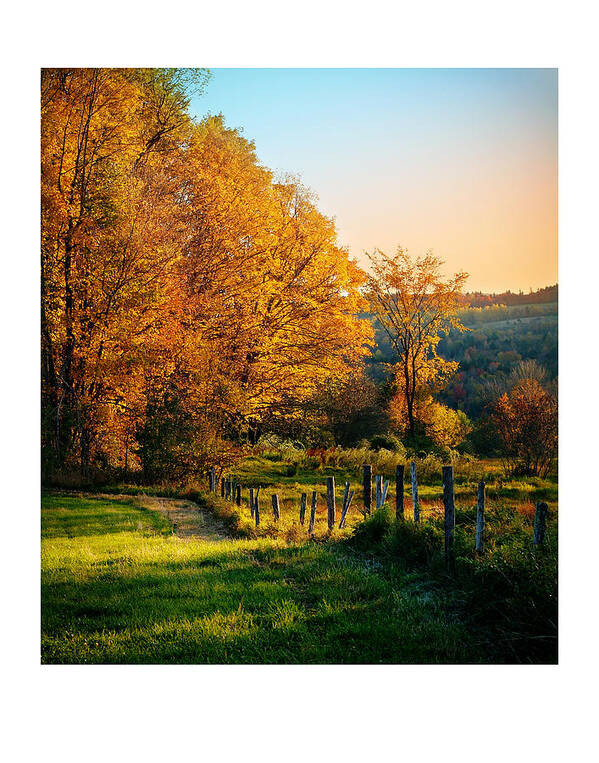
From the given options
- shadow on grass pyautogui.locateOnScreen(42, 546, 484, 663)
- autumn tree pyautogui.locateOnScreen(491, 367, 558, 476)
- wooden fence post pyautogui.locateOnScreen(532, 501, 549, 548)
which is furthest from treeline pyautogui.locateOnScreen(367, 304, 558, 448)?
shadow on grass pyautogui.locateOnScreen(42, 546, 484, 663)

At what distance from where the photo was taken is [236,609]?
441 cm

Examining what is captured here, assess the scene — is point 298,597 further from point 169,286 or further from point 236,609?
point 169,286

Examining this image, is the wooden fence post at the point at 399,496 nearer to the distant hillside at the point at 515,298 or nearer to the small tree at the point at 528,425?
the small tree at the point at 528,425

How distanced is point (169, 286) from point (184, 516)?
394 cm

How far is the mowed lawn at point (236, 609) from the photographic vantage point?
391 centimetres

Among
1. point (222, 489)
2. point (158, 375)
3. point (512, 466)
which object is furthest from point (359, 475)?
point (512, 466)

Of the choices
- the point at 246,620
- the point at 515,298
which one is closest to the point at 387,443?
the point at 515,298

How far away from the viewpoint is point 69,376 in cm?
726

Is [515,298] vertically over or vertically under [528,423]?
over

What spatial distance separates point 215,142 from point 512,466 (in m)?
8.97

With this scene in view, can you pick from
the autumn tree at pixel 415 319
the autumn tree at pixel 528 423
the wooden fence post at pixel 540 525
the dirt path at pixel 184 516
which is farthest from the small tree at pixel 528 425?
the dirt path at pixel 184 516

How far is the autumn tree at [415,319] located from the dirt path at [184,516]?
375 cm
